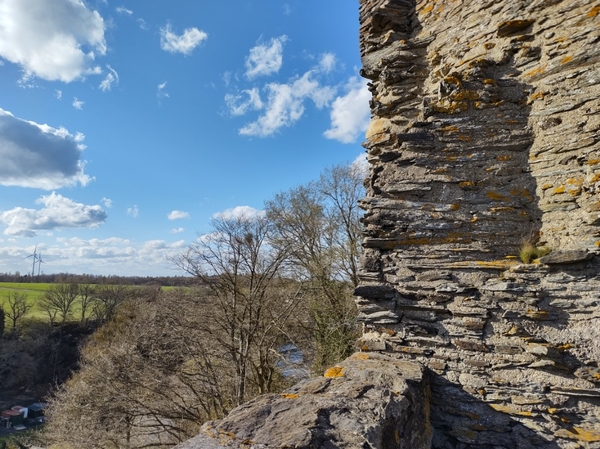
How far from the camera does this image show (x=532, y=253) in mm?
2949

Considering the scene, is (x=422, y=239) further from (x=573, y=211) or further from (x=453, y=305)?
(x=573, y=211)

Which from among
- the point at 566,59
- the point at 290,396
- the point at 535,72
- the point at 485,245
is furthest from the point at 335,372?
the point at 566,59

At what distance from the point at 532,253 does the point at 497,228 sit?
32cm

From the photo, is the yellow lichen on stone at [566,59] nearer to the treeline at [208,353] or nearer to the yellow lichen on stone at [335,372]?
the yellow lichen on stone at [335,372]

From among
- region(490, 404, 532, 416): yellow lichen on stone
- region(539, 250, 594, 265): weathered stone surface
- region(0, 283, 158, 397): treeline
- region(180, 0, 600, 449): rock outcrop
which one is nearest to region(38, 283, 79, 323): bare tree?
region(0, 283, 158, 397): treeline

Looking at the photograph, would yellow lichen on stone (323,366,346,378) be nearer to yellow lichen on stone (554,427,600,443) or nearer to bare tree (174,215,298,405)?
yellow lichen on stone (554,427,600,443)

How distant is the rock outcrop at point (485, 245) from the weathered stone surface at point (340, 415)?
2 cm

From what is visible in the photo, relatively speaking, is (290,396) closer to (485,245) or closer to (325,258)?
(485,245)

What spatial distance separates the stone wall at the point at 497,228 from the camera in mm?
2639

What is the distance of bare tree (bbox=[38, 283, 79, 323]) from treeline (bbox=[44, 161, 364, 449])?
28.7m

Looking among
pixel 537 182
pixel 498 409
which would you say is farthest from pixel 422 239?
pixel 498 409

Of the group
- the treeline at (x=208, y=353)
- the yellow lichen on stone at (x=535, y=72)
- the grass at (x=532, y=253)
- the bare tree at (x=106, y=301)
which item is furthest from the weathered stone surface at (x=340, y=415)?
the bare tree at (x=106, y=301)

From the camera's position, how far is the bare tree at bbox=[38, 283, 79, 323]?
38.5m

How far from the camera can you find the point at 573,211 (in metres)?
2.93
